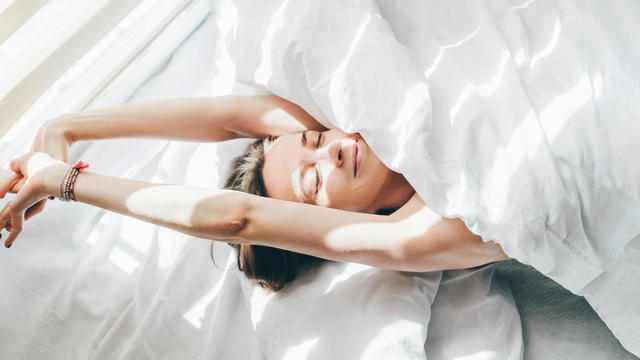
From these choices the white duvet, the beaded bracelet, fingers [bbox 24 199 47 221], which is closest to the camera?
the white duvet

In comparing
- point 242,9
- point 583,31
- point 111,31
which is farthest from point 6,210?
point 583,31

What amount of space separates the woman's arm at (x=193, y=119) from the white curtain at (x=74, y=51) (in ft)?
0.32

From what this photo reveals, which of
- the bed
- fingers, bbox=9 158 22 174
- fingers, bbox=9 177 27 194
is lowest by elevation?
the bed

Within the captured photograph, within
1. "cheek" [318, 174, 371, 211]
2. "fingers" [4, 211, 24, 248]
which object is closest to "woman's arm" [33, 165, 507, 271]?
"cheek" [318, 174, 371, 211]

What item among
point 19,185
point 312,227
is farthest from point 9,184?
point 312,227

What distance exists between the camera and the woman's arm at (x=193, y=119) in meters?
1.16

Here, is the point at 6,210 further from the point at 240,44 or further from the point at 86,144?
the point at 240,44

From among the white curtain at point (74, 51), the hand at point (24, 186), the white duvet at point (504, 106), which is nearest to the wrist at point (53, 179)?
the hand at point (24, 186)

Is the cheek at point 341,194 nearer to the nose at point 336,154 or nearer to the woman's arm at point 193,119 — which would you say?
the nose at point 336,154

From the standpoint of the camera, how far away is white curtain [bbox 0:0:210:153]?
1.02 metres

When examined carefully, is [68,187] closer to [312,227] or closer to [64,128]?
[64,128]

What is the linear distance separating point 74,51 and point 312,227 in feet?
2.58

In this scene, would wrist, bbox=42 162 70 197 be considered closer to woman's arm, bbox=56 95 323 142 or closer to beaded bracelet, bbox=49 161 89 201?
beaded bracelet, bbox=49 161 89 201

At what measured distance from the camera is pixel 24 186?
38.8 inches
